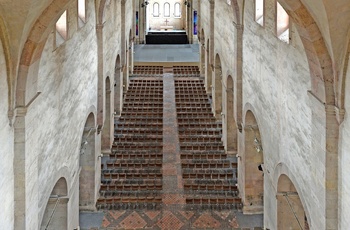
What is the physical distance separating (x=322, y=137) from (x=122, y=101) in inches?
679

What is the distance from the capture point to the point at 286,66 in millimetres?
9422

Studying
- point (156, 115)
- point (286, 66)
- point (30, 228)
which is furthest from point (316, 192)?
point (156, 115)

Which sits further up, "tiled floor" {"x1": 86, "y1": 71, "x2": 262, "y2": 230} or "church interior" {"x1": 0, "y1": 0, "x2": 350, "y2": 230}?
"church interior" {"x1": 0, "y1": 0, "x2": 350, "y2": 230}

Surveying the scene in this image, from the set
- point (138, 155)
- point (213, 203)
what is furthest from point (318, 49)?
point (138, 155)

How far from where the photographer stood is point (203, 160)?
1805 cm

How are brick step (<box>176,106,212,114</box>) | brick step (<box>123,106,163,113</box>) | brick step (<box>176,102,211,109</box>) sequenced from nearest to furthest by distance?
brick step (<box>176,106,212,114</box>)
brick step (<box>123,106,163,113</box>)
brick step (<box>176,102,211,109</box>)

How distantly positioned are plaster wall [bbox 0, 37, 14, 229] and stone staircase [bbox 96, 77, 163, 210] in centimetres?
731

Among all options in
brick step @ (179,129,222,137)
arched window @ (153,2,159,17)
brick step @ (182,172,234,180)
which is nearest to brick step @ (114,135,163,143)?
brick step @ (179,129,222,137)

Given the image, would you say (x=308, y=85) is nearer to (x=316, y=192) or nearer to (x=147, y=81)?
(x=316, y=192)

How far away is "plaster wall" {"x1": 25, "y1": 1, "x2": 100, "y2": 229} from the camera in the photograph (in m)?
8.34

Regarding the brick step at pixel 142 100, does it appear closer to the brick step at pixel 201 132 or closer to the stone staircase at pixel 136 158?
the stone staircase at pixel 136 158

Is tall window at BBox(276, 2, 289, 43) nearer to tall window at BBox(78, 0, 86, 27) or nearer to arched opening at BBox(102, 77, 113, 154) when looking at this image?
tall window at BBox(78, 0, 86, 27)

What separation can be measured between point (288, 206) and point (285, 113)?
2.34m

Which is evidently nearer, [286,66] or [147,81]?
[286,66]
